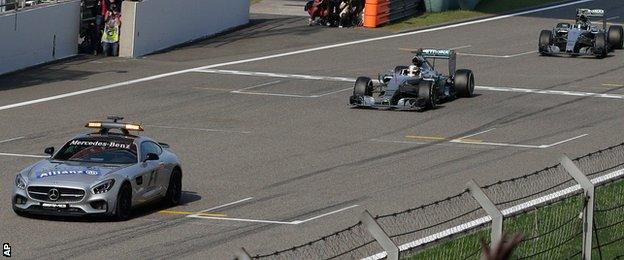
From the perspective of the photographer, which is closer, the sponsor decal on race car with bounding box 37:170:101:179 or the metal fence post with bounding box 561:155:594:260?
the metal fence post with bounding box 561:155:594:260

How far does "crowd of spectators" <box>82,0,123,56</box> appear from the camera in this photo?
43.7 m

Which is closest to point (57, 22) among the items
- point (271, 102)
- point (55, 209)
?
point (271, 102)

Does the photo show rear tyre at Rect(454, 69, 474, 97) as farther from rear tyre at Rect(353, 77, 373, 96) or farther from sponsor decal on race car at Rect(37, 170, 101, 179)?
sponsor decal on race car at Rect(37, 170, 101, 179)

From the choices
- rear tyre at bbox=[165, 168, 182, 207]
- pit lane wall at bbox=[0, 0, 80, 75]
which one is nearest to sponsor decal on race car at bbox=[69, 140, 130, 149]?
rear tyre at bbox=[165, 168, 182, 207]

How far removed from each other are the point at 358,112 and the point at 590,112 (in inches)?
224

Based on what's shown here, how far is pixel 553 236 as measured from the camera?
456 inches

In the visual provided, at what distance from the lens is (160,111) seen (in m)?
33.8

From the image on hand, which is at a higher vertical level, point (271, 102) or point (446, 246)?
point (446, 246)

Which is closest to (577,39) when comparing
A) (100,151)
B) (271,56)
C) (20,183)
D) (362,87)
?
(271,56)

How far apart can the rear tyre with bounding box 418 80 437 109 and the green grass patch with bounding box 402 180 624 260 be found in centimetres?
2033

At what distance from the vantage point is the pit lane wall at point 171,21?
144 ft

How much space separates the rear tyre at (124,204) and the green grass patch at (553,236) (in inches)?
280

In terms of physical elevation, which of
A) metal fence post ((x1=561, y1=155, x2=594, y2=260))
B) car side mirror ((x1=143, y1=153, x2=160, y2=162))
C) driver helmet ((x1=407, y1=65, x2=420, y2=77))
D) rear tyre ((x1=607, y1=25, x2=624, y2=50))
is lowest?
rear tyre ((x1=607, y1=25, x2=624, y2=50))

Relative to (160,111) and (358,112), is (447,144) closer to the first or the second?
(358,112)
